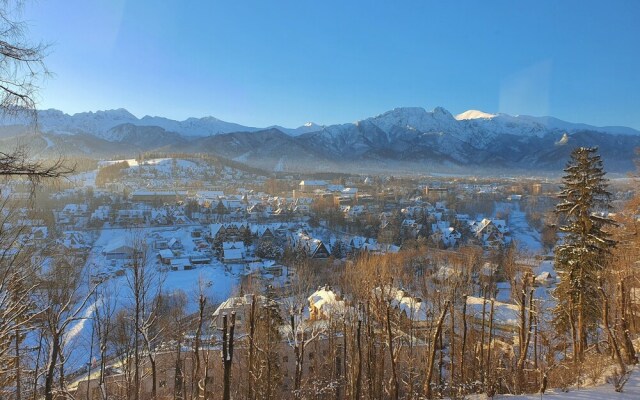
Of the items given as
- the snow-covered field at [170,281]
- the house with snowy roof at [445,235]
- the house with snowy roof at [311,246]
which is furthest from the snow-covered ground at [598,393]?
the house with snowy roof at [445,235]

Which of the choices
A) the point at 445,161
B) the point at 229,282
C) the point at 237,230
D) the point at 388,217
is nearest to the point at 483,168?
the point at 445,161

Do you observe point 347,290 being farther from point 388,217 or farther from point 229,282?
point 388,217

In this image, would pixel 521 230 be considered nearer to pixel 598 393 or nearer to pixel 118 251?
pixel 118 251

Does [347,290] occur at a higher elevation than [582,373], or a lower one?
lower

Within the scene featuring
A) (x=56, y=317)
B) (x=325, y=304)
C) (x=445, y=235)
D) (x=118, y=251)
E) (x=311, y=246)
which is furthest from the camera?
(x=445, y=235)

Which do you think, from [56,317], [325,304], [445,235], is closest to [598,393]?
[56,317]

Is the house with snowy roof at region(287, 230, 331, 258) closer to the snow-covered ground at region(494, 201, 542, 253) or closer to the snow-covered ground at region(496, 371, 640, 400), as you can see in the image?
the snow-covered ground at region(494, 201, 542, 253)

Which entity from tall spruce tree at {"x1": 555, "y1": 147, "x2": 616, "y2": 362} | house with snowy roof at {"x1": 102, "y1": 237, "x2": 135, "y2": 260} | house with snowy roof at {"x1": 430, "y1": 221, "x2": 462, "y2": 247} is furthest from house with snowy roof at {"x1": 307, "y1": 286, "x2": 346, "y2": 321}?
house with snowy roof at {"x1": 430, "y1": 221, "x2": 462, "y2": 247}

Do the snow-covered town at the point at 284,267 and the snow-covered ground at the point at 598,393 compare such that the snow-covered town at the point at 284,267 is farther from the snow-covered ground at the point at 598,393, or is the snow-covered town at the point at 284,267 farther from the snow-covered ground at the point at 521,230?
the snow-covered ground at the point at 598,393
